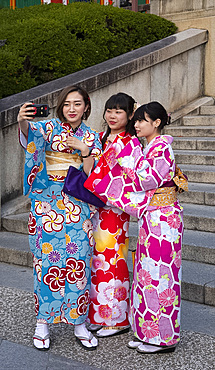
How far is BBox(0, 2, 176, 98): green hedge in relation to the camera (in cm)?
A: 738

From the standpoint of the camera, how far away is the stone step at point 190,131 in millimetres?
7778

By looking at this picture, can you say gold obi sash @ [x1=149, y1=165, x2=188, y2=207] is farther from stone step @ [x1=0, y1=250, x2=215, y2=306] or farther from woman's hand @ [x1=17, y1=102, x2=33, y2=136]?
stone step @ [x1=0, y1=250, x2=215, y2=306]

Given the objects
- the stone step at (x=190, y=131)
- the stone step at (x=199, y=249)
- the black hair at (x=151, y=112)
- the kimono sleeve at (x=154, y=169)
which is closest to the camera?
the kimono sleeve at (x=154, y=169)

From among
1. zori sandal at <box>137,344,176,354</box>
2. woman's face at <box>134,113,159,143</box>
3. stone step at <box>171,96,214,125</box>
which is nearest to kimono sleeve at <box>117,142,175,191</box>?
woman's face at <box>134,113,159,143</box>

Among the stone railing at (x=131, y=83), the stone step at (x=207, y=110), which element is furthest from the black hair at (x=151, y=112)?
the stone step at (x=207, y=110)

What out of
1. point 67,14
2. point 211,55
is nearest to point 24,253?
point 67,14

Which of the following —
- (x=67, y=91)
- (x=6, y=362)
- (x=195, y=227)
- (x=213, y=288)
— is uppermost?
(x=67, y=91)

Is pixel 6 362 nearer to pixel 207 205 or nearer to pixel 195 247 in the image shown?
pixel 195 247

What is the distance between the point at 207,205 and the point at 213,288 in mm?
1867

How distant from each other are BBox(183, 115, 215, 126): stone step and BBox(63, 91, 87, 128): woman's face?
4752 mm

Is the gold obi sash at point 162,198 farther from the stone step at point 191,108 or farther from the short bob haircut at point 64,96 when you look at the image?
the stone step at point 191,108

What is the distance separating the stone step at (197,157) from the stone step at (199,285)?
7.87 feet

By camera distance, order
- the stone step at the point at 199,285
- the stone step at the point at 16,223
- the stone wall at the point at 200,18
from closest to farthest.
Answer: the stone step at the point at 199,285, the stone step at the point at 16,223, the stone wall at the point at 200,18

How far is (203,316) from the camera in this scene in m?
4.17
